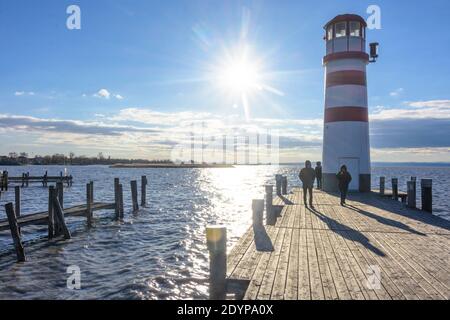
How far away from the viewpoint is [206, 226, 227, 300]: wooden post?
6.18m

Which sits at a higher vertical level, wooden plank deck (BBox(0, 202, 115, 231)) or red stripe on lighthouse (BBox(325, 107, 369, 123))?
red stripe on lighthouse (BBox(325, 107, 369, 123))

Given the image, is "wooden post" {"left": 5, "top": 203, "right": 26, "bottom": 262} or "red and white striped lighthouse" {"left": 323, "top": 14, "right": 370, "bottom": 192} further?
"red and white striped lighthouse" {"left": 323, "top": 14, "right": 370, "bottom": 192}

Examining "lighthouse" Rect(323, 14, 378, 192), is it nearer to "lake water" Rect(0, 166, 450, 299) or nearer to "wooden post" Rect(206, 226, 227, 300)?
"lake water" Rect(0, 166, 450, 299)

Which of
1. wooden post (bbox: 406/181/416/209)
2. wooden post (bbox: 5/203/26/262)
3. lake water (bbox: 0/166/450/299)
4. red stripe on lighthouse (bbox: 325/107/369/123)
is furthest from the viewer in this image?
red stripe on lighthouse (bbox: 325/107/369/123)

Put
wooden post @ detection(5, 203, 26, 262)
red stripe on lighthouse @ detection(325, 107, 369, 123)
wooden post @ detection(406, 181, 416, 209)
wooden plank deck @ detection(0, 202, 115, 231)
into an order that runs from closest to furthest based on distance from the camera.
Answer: wooden post @ detection(5, 203, 26, 262) → wooden plank deck @ detection(0, 202, 115, 231) → wooden post @ detection(406, 181, 416, 209) → red stripe on lighthouse @ detection(325, 107, 369, 123)

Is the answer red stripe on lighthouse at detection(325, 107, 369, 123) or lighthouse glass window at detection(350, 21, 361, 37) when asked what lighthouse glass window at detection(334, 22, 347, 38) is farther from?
red stripe on lighthouse at detection(325, 107, 369, 123)

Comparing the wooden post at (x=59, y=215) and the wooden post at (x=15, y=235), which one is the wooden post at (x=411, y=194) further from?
the wooden post at (x=15, y=235)

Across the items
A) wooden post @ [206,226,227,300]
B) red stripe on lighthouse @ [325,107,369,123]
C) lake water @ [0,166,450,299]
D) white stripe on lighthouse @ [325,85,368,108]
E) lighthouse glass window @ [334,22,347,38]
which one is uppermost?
lighthouse glass window @ [334,22,347,38]

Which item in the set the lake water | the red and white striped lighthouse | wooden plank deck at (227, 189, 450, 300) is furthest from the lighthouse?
wooden plank deck at (227, 189, 450, 300)

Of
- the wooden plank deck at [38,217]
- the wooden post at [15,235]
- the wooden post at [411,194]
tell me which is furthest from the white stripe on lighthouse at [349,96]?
the wooden post at [15,235]

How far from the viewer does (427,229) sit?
11797 millimetres

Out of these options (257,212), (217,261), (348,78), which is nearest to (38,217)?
(257,212)
